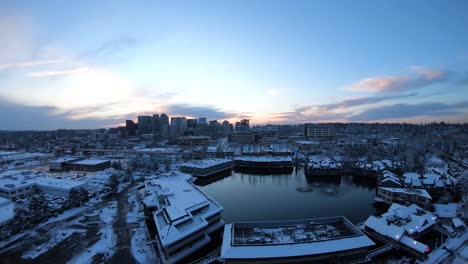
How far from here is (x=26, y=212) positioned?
12320 millimetres

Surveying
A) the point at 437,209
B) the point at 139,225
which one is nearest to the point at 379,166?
the point at 437,209

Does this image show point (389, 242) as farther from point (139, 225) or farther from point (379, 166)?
point (379, 166)

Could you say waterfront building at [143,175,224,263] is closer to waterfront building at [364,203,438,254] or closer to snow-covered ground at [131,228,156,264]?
snow-covered ground at [131,228,156,264]

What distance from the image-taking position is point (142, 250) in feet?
32.4

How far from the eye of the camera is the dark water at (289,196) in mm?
14078

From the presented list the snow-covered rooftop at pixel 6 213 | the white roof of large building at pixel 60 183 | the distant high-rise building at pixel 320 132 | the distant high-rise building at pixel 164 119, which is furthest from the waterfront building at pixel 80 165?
the distant high-rise building at pixel 164 119

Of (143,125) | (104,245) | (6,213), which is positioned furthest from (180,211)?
(143,125)

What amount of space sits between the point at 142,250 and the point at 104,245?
76.4 inches

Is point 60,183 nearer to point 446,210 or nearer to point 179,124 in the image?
point 446,210

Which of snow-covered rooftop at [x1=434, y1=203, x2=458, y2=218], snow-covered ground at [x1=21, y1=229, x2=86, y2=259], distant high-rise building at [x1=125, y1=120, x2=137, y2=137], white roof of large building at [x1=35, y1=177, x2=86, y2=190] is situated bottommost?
snow-covered ground at [x1=21, y1=229, x2=86, y2=259]

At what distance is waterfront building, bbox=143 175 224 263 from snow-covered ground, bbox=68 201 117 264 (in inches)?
70.3

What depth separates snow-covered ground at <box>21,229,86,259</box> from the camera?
9758 mm

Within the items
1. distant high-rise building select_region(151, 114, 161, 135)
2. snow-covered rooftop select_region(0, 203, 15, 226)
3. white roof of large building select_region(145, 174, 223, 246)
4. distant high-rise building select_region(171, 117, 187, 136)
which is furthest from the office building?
snow-covered rooftop select_region(0, 203, 15, 226)

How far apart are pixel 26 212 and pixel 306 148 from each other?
39.0 metres
